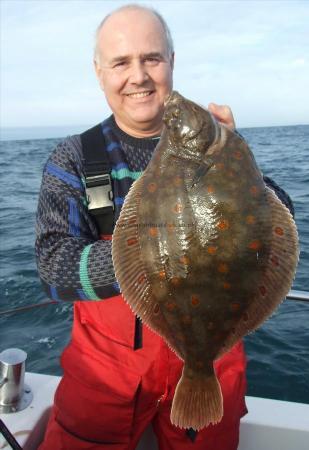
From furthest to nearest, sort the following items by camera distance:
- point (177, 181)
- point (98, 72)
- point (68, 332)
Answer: point (68, 332)
point (98, 72)
point (177, 181)

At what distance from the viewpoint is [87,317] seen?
280 cm

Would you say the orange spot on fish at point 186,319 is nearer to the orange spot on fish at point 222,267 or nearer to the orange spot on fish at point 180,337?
the orange spot on fish at point 180,337

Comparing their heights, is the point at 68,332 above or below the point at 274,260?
below

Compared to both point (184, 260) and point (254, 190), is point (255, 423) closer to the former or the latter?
point (184, 260)

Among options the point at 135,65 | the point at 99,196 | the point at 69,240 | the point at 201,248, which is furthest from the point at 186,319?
the point at 135,65

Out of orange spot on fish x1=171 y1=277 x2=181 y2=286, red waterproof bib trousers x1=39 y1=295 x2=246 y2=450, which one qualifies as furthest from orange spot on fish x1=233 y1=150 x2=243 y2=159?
red waterproof bib trousers x1=39 y1=295 x2=246 y2=450

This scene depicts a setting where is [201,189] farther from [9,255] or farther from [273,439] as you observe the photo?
[9,255]

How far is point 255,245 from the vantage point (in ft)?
6.62

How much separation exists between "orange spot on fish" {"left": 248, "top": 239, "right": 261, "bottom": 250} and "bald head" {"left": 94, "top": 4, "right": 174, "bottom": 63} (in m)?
1.34

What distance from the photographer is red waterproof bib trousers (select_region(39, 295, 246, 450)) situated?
8.80 feet

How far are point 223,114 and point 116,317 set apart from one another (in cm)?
124

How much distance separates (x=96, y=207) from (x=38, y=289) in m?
5.83

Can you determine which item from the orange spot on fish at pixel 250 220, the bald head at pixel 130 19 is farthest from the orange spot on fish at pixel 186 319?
the bald head at pixel 130 19

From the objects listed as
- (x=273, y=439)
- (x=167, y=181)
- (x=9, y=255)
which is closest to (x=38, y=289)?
(x=9, y=255)
